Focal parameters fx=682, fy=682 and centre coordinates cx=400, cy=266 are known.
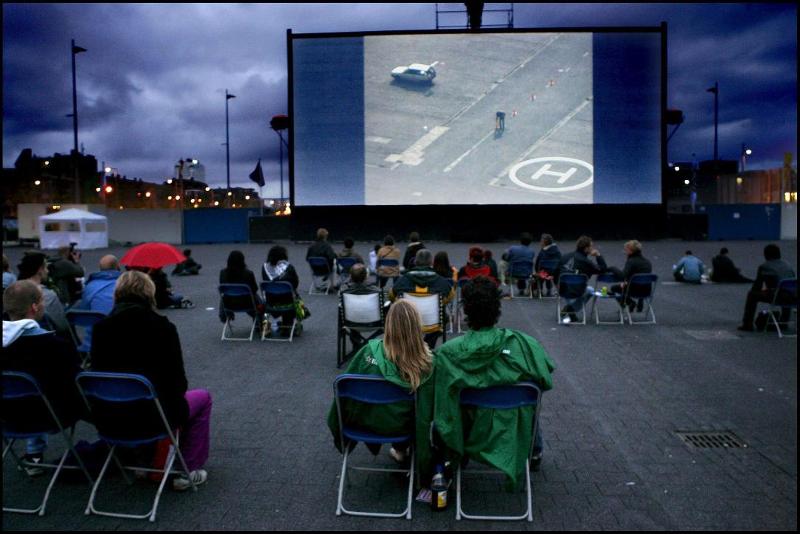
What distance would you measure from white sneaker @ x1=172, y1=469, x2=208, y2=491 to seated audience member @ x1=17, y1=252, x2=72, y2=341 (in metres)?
2.17

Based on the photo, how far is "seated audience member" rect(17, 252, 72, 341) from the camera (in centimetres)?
613

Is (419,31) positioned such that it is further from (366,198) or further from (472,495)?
(472,495)

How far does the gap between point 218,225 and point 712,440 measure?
37.2m

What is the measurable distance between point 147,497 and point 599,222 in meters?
32.8

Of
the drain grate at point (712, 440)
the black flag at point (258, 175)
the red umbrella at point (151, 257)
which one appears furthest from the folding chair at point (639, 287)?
the black flag at point (258, 175)

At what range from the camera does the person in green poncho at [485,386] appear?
378 cm

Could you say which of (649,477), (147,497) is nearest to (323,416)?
(147,497)

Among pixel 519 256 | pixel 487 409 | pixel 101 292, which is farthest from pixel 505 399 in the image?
pixel 519 256

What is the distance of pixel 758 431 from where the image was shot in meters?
5.32

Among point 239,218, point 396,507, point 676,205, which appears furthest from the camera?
point 676,205

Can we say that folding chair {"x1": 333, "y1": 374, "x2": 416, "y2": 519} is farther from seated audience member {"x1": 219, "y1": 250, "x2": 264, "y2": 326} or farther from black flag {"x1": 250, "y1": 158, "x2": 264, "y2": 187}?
black flag {"x1": 250, "y1": 158, "x2": 264, "y2": 187}

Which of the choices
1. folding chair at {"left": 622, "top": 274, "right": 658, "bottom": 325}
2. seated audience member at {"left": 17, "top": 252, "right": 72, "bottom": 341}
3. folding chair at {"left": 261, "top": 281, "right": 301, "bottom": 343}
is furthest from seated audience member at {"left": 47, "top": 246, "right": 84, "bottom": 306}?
folding chair at {"left": 622, "top": 274, "right": 658, "bottom": 325}

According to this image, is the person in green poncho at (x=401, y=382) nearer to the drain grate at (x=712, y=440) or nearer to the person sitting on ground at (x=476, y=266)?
the drain grate at (x=712, y=440)

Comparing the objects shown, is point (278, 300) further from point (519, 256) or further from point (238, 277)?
point (519, 256)
